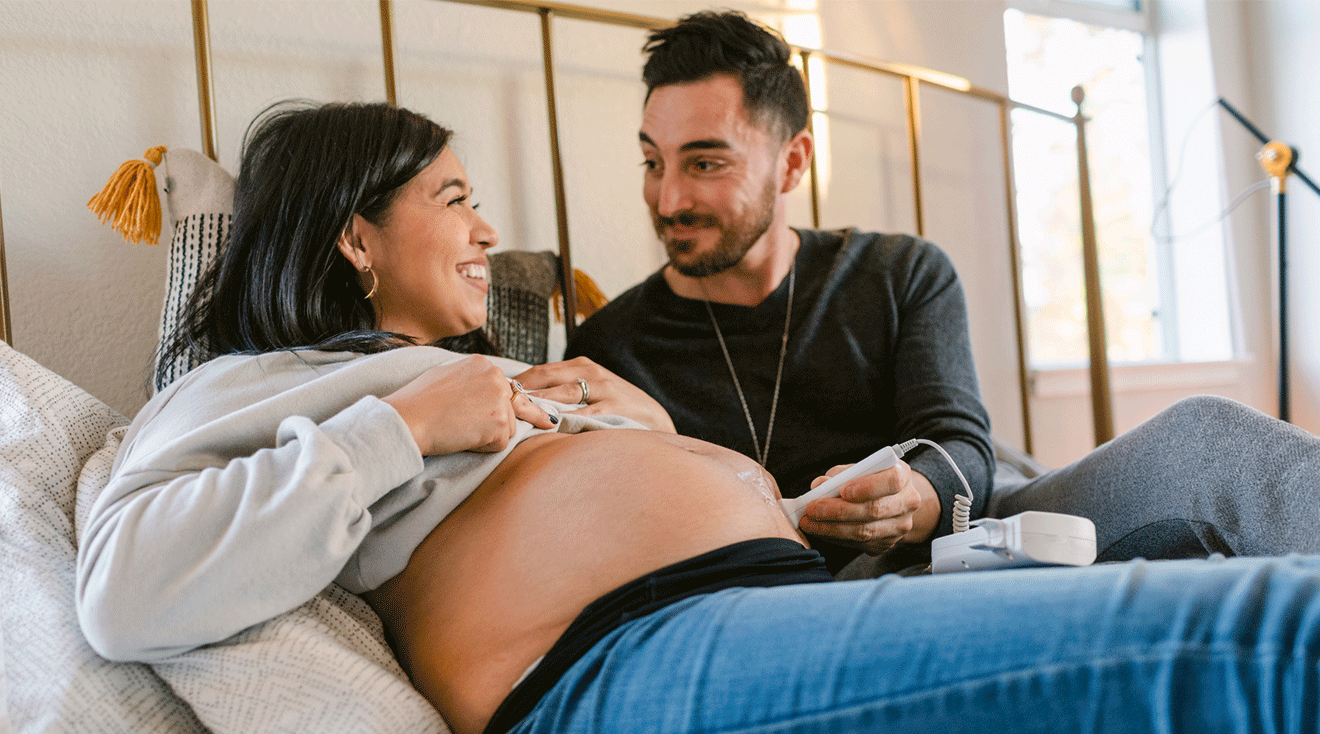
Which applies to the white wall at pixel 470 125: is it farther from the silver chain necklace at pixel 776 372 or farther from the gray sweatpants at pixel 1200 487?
the gray sweatpants at pixel 1200 487

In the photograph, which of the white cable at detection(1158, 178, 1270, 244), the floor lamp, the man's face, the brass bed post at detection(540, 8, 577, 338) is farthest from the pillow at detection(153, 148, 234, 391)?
the white cable at detection(1158, 178, 1270, 244)

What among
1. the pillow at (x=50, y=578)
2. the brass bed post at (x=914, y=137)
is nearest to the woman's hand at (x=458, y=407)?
the pillow at (x=50, y=578)

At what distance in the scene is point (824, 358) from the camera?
1.40 metres

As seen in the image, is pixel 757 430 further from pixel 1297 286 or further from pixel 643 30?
pixel 1297 286

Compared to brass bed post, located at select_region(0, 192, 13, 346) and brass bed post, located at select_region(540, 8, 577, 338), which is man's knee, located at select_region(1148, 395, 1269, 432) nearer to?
brass bed post, located at select_region(540, 8, 577, 338)

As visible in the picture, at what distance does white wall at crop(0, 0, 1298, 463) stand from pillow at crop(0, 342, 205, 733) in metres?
0.34

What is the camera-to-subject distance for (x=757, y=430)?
138 cm

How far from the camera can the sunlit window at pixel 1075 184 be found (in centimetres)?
273

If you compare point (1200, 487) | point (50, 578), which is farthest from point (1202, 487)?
point (50, 578)

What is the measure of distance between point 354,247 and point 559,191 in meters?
0.54

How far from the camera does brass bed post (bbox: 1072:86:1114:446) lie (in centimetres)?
204

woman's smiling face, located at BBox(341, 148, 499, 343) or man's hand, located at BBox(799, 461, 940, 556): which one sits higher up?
woman's smiling face, located at BBox(341, 148, 499, 343)

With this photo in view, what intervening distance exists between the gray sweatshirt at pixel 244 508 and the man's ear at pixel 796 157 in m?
0.97

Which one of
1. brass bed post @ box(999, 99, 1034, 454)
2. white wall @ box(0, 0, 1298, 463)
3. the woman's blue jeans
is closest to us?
the woman's blue jeans
